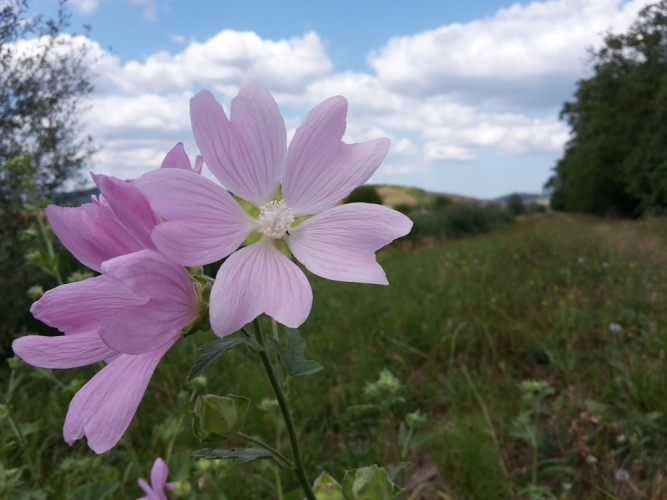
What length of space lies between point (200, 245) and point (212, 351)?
141 mm

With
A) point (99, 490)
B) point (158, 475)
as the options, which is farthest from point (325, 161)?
point (99, 490)

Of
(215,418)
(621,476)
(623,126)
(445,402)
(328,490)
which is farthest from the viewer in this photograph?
(623,126)

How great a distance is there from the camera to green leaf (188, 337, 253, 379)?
706 millimetres

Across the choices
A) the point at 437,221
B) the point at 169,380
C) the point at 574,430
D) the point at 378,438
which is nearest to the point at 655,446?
the point at 574,430

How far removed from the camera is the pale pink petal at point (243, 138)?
73cm

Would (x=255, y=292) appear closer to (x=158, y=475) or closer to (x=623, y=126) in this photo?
(x=158, y=475)

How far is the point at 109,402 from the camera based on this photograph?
0.69m

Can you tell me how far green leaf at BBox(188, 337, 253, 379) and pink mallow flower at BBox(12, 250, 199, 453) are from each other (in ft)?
0.14

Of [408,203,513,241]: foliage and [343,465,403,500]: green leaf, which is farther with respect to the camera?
[408,203,513,241]: foliage

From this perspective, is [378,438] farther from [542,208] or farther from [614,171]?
[542,208]

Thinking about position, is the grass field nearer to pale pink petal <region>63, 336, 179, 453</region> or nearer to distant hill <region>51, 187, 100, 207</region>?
pale pink petal <region>63, 336, 179, 453</region>

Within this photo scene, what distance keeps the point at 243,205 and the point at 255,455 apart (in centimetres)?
35

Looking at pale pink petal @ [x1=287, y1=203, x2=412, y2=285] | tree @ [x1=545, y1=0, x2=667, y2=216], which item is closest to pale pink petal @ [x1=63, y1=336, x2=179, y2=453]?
pale pink petal @ [x1=287, y1=203, x2=412, y2=285]

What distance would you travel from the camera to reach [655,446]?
2479 millimetres
